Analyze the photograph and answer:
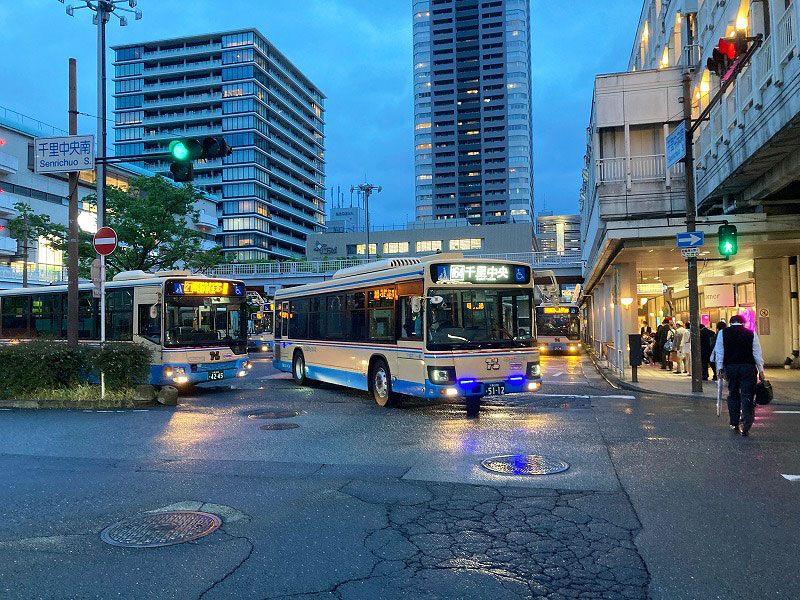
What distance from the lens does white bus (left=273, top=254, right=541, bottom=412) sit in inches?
465

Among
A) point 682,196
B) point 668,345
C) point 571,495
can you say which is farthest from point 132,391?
point 682,196

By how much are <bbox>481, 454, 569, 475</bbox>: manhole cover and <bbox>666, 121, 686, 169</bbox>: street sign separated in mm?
10011

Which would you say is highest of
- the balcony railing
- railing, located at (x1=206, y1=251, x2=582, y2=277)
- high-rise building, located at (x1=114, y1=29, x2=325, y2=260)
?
high-rise building, located at (x1=114, y1=29, x2=325, y2=260)

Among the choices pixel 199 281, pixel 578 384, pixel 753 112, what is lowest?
pixel 578 384

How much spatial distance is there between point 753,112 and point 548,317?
2822 cm

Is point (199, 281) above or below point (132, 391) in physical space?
above

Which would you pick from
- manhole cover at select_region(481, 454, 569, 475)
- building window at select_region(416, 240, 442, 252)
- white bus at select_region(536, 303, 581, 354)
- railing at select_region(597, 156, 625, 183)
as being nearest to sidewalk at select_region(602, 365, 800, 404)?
railing at select_region(597, 156, 625, 183)

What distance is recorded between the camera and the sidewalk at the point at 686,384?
49.5ft

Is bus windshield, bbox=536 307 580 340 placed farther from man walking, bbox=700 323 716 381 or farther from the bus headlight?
the bus headlight

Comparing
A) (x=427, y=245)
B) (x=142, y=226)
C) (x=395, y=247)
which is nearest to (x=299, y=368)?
(x=142, y=226)

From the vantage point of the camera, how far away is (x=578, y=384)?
1886 centimetres

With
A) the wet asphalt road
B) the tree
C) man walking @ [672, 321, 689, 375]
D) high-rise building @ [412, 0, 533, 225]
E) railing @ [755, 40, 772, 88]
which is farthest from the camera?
high-rise building @ [412, 0, 533, 225]

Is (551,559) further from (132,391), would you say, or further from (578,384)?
(578,384)

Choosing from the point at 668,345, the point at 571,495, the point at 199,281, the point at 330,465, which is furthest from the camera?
the point at 668,345
